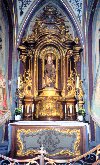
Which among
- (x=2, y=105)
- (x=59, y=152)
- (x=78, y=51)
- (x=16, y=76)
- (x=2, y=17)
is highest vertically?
(x=2, y=17)

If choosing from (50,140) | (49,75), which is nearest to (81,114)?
(50,140)

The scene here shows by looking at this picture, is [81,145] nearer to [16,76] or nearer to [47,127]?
[47,127]

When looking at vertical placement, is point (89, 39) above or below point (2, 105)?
above

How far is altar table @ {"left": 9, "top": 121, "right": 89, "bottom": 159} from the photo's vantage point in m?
7.18

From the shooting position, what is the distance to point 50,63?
8.97m

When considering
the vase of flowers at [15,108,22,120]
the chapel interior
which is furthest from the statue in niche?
the vase of flowers at [15,108,22,120]

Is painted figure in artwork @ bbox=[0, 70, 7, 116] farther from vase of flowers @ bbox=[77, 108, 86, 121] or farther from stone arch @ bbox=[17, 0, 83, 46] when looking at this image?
vase of flowers @ bbox=[77, 108, 86, 121]

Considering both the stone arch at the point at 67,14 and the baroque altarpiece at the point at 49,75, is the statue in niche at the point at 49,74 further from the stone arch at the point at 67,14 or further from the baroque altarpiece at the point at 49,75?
the stone arch at the point at 67,14

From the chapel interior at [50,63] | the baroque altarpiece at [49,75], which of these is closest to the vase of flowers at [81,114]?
the chapel interior at [50,63]

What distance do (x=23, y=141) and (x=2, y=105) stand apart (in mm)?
1745

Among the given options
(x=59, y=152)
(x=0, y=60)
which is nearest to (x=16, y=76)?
(x=0, y=60)

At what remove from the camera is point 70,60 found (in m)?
9.09

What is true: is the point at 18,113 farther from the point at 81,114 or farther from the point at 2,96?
the point at 81,114

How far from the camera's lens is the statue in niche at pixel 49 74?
28.9ft
